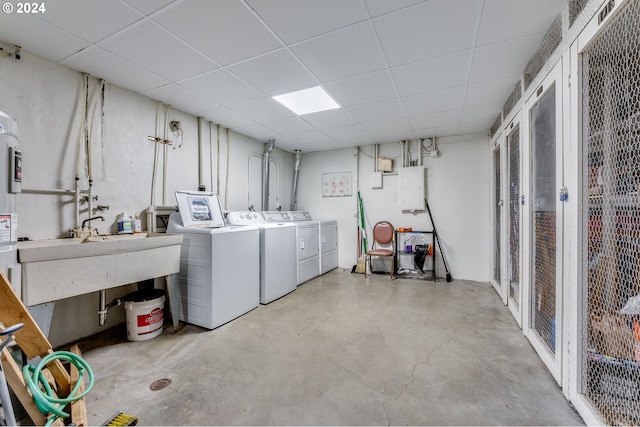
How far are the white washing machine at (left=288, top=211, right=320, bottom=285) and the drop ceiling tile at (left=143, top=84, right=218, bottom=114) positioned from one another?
2.03m

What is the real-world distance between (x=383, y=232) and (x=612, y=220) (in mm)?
3488

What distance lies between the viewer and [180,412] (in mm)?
1505

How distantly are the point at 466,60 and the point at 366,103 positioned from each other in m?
1.13

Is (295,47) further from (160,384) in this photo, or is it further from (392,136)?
(392,136)

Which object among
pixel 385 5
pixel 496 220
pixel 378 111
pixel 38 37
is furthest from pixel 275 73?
pixel 496 220

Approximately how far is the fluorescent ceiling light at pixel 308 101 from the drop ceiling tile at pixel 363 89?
0.13m

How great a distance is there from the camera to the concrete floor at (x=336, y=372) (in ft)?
4.88

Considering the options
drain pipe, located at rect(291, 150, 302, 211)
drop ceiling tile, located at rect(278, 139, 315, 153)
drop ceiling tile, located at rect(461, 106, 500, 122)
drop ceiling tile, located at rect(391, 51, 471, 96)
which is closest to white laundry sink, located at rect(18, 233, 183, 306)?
drop ceiling tile, located at rect(391, 51, 471, 96)

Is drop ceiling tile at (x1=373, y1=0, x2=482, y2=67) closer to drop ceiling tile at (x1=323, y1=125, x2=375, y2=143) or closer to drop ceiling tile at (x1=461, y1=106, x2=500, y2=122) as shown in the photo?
drop ceiling tile at (x1=461, y1=106, x2=500, y2=122)

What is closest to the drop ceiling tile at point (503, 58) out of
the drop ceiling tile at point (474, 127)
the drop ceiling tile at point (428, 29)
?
the drop ceiling tile at point (428, 29)

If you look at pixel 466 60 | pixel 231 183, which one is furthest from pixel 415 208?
pixel 231 183

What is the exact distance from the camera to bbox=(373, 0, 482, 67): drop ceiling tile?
165cm

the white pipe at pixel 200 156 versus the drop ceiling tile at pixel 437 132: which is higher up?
the drop ceiling tile at pixel 437 132

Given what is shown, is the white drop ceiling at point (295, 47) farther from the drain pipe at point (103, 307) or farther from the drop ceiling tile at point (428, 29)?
the drain pipe at point (103, 307)
